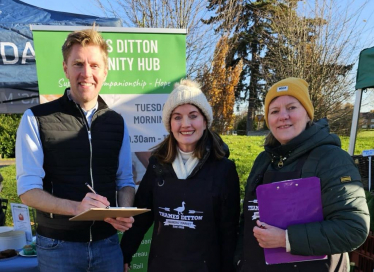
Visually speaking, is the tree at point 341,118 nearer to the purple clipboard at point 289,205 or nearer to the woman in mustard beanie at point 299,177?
the woman in mustard beanie at point 299,177

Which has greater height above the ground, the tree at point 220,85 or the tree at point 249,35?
the tree at point 249,35

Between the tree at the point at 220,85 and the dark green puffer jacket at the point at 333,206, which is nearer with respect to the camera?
the dark green puffer jacket at the point at 333,206

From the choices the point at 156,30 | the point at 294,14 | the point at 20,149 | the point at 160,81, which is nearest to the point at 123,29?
the point at 156,30

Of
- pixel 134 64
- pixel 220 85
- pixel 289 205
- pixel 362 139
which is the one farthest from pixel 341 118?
pixel 289 205

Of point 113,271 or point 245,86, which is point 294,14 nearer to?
point 113,271

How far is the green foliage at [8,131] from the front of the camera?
43.3 feet

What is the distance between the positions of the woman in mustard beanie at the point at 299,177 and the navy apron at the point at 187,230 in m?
0.19

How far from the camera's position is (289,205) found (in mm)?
1475

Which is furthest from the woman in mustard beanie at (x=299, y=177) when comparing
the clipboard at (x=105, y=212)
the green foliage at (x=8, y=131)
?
the green foliage at (x=8, y=131)

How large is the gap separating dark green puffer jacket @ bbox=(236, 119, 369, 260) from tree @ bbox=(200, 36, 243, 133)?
7.34 metres

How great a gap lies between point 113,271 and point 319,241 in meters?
1.21

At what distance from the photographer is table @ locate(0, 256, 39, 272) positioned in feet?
8.45

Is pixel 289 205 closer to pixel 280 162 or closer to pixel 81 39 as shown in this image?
pixel 280 162

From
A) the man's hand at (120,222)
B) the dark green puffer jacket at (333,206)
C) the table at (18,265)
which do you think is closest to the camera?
the dark green puffer jacket at (333,206)
